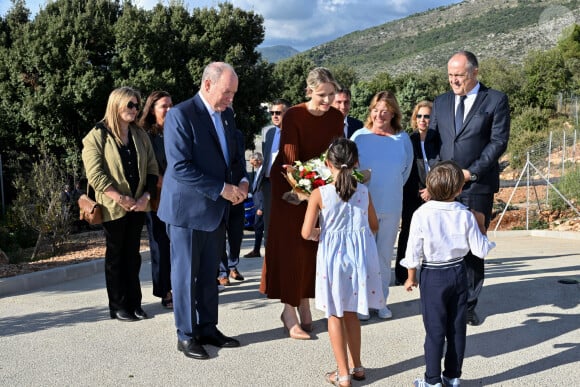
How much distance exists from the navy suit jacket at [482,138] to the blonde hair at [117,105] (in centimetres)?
300

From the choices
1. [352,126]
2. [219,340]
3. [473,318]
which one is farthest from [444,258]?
[352,126]

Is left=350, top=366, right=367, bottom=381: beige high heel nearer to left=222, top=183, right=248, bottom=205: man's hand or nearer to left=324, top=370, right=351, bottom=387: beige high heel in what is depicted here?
left=324, top=370, right=351, bottom=387: beige high heel

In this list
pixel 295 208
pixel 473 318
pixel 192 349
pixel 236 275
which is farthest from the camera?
pixel 236 275

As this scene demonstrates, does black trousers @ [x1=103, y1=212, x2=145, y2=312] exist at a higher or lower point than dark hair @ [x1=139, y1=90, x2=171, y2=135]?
lower

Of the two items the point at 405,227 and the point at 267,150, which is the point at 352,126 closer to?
the point at 267,150

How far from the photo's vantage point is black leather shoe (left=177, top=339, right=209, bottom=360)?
14.6 feet

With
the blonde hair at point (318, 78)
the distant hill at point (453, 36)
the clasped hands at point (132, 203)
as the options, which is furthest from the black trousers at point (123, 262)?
the distant hill at point (453, 36)

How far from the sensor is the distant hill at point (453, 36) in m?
81.9

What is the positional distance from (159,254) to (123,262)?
1.58ft

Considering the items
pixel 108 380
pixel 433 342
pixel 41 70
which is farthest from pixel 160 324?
pixel 41 70

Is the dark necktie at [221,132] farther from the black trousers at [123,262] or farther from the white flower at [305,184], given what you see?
the black trousers at [123,262]

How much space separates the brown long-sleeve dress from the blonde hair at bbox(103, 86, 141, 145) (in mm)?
1556

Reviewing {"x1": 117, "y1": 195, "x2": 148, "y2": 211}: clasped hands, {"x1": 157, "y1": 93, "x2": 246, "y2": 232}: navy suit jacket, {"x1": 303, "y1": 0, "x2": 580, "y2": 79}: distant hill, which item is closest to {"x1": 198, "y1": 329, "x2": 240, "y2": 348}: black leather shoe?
{"x1": 157, "y1": 93, "x2": 246, "y2": 232}: navy suit jacket

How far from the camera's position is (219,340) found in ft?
15.6
